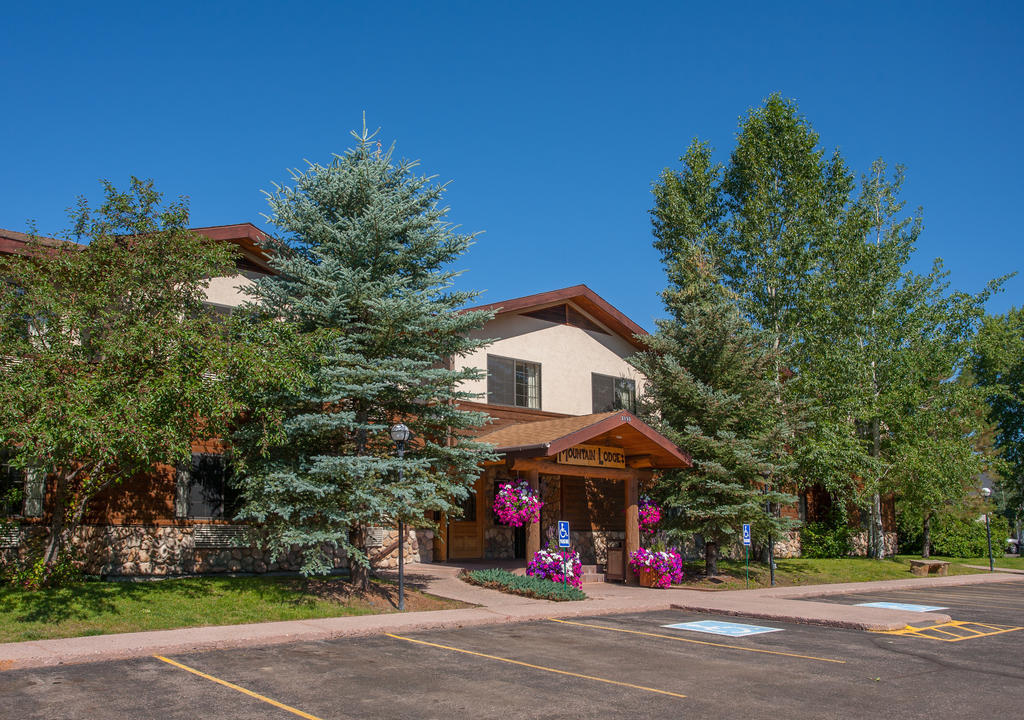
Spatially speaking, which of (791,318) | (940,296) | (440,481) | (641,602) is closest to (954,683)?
(641,602)

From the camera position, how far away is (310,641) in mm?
11516

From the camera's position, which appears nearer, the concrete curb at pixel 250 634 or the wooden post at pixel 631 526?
the concrete curb at pixel 250 634

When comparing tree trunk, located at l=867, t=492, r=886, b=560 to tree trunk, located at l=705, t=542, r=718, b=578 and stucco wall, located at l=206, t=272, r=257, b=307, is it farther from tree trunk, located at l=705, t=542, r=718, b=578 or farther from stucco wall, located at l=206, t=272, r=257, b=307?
stucco wall, located at l=206, t=272, r=257, b=307

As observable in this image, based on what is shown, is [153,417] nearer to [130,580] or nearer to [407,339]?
[407,339]

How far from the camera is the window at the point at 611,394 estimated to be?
25938mm

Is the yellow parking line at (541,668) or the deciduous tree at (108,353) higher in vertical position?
the deciduous tree at (108,353)

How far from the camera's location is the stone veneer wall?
16.4 metres

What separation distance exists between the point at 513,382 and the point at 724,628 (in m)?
11.4

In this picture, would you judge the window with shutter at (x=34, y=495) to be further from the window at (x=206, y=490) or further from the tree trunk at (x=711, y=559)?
the tree trunk at (x=711, y=559)

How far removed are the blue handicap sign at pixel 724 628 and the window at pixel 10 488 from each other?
1256cm

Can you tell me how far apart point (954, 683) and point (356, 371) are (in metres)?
9.99

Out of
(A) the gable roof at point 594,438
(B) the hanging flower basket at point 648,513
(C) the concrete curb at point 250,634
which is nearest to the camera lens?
(C) the concrete curb at point 250,634

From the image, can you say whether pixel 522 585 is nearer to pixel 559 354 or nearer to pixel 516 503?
pixel 516 503

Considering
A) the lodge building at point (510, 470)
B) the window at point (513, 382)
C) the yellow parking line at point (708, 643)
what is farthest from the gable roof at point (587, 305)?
the yellow parking line at point (708, 643)
